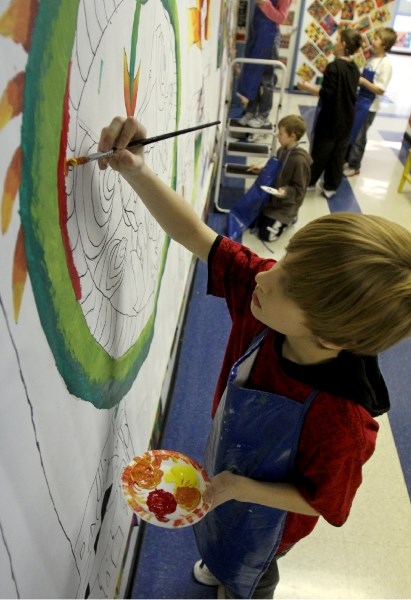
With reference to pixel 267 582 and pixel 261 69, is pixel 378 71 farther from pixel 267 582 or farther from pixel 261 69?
pixel 267 582

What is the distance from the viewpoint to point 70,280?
1.98ft

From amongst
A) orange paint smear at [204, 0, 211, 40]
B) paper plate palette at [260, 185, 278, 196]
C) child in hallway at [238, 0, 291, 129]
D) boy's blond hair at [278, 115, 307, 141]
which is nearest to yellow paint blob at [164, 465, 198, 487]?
orange paint smear at [204, 0, 211, 40]


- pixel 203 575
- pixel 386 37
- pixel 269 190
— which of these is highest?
pixel 386 37

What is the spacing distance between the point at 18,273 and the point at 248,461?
2.32 feet

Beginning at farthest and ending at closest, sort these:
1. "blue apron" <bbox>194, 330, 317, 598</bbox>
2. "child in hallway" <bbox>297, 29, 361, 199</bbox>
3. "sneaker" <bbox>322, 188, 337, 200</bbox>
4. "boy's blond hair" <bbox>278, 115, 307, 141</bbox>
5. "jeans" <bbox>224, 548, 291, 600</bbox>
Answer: "sneaker" <bbox>322, 188, 337, 200</bbox> → "child in hallway" <bbox>297, 29, 361, 199</bbox> → "boy's blond hair" <bbox>278, 115, 307, 141</bbox> → "jeans" <bbox>224, 548, 291, 600</bbox> → "blue apron" <bbox>194, 330, 317, 598</bbox>

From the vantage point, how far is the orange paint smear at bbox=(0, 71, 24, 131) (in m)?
0.39

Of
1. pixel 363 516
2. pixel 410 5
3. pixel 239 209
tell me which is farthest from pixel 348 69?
pixel 410 5

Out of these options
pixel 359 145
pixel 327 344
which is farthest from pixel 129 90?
pixel 359 145

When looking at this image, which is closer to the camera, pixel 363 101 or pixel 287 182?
pixel 287 182

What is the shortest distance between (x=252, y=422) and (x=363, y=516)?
108cm

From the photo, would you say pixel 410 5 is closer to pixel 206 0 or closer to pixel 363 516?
pixel 206 0

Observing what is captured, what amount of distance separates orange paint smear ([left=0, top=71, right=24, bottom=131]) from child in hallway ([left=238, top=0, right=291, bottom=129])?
12.8 feet

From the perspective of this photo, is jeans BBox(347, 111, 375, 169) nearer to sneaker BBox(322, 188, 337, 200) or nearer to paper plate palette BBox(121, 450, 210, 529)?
sneaker BBox(322, 188, 337, 200)

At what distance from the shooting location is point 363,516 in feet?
5.84
